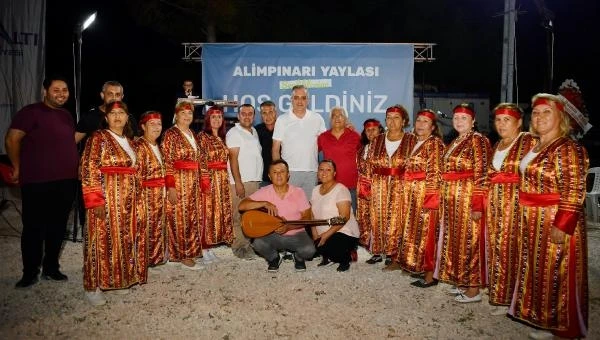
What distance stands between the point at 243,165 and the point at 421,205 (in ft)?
7.54

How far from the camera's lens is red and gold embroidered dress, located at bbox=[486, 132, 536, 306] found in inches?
151

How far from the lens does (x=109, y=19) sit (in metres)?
24.4

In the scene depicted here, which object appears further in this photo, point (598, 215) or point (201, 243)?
point (598, 215)

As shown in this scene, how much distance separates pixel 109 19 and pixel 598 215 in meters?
23.5

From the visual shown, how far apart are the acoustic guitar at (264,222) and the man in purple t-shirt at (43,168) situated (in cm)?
190

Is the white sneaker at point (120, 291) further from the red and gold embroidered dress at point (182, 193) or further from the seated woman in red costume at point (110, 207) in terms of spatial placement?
the red and gold embroidered dress at point (182, 193)

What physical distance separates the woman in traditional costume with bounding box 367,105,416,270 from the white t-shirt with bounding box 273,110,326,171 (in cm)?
84

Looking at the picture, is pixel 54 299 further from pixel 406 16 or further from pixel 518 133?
pixel 406 16

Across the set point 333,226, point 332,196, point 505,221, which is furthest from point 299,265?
point 505,221

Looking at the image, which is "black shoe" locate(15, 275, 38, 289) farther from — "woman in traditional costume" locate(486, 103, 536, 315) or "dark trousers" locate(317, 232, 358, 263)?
"woman in traditional costume" locate(486, 103, 536, 315)

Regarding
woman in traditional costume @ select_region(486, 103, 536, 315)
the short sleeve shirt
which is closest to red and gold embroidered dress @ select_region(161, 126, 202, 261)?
the short sleeve shirt

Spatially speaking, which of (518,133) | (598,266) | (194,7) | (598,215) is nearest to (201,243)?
(518,133)

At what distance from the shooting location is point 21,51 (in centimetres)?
753

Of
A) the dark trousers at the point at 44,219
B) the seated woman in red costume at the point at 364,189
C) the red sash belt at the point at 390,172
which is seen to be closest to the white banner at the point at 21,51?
the dark trousers at the point at 44,219
